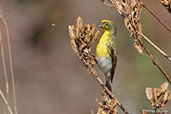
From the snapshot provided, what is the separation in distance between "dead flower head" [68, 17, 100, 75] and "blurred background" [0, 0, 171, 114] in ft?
16.2

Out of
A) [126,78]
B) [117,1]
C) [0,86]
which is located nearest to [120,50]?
[126,78]

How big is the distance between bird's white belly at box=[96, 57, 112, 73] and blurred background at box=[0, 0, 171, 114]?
3313 mm

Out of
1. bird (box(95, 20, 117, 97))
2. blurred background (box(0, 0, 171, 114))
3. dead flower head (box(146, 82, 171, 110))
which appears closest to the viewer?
dead flower head (box(146, 82, 171, 110))

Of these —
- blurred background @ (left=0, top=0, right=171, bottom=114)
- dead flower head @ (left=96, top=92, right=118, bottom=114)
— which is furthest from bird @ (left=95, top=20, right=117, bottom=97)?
blurred background @ (left=0, top=0, right=171, bottom=114)

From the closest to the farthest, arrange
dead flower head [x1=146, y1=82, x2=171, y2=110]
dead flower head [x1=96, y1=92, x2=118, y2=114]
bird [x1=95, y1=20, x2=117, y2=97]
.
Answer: dead flower head [x1=146, y1=82, x2=171, y2=110], dead flower head [x1=96, y1=92, x2=118, y2=114], bird [x1=95, y1=20, x2=117, y2=97]

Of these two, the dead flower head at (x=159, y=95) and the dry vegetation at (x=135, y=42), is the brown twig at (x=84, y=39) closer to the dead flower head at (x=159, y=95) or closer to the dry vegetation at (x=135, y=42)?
the dry vegetation at (x=135, y=42)

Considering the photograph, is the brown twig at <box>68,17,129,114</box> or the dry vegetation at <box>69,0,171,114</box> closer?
the dry vegetation at <box>69,0,171,114</box>

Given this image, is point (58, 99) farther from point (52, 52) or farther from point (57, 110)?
point (52, 52)

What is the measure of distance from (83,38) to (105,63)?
5.09 feet

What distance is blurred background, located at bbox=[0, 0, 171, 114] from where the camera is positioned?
26.9 ft

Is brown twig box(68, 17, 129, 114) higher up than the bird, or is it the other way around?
brown twig box(68, 17, 129, 114)

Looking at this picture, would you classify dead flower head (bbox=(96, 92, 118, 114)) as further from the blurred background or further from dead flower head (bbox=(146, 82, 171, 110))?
the blurred background

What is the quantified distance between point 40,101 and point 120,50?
73.8 inches

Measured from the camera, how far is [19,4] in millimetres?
10367
